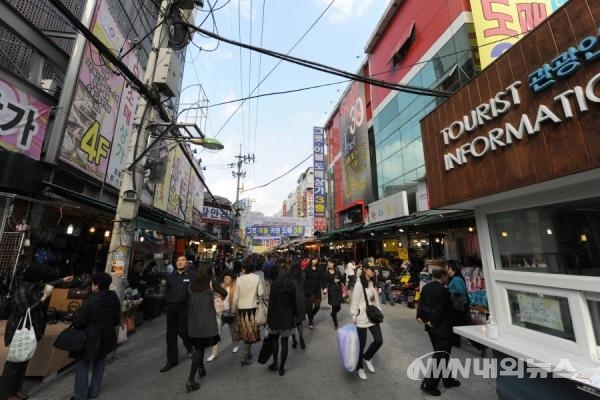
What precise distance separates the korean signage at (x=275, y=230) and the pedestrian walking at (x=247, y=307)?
90.1 feet

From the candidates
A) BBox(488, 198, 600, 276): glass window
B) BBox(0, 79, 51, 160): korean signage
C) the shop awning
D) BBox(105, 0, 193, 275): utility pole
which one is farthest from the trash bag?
the shop awning

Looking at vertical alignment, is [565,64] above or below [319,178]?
below

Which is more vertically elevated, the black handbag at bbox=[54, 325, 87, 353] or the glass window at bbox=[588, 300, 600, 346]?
the glass window at bbox=[588, 300, 600, 346]

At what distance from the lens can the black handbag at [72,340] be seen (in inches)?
142

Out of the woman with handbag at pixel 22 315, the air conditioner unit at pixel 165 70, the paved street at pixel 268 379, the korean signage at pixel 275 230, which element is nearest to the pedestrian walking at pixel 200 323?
the paved street at pixel 268 379

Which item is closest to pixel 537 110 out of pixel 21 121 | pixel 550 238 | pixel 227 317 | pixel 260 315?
pixel 550 238

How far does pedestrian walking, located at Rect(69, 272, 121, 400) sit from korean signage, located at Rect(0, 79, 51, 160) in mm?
4221

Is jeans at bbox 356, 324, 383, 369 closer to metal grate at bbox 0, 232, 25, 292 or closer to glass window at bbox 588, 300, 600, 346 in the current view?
glass window at bbox 588, 300, 600, 346

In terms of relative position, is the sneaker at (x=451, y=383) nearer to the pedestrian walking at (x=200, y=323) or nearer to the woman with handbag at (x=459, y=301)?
the woman with handbag at (x=459, y=301)

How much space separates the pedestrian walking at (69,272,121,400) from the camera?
377cm

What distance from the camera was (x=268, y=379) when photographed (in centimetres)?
454

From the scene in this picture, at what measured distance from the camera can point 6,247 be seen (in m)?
5.77

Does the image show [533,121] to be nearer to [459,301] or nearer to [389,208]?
[459,301]

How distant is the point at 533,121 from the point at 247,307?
4966mm
